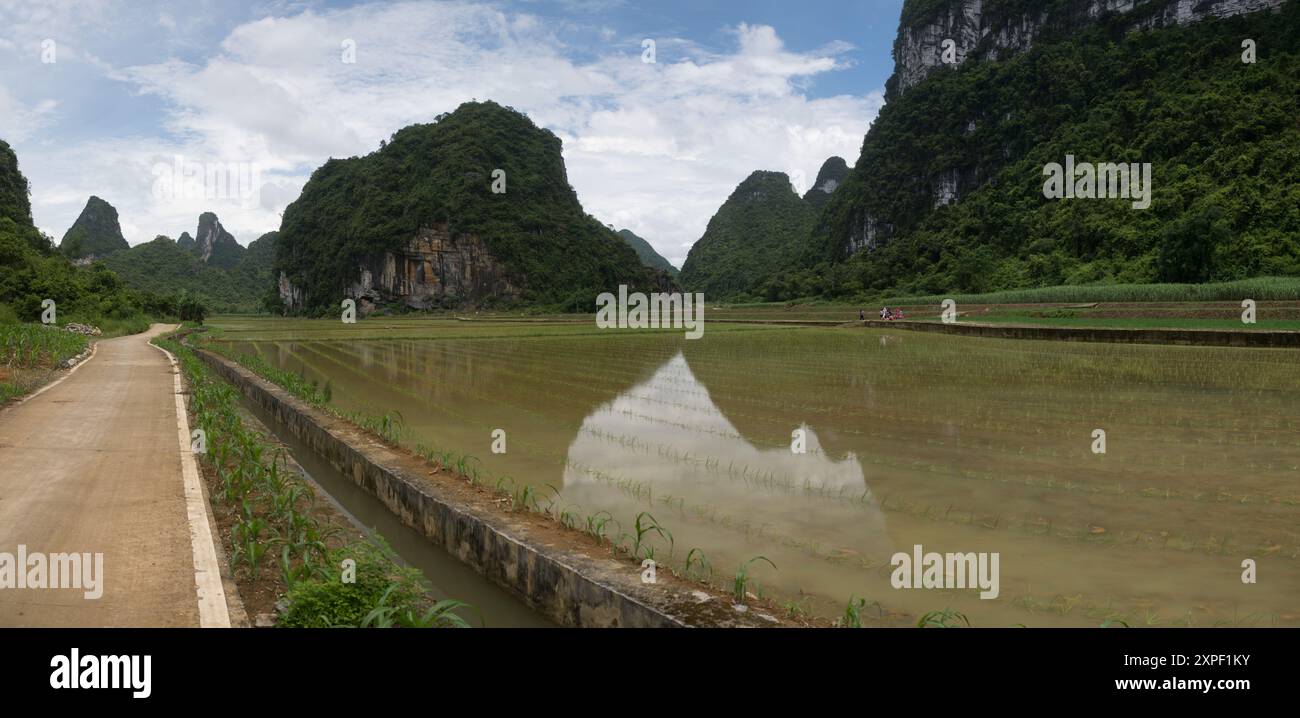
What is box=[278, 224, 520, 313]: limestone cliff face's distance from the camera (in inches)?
2916

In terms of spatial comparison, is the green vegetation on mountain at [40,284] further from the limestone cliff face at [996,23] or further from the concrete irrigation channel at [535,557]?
the limestone cliff face at [996,23]

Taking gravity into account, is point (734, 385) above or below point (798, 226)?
below

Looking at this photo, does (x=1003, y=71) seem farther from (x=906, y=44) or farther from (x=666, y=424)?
(x=666, y=424)

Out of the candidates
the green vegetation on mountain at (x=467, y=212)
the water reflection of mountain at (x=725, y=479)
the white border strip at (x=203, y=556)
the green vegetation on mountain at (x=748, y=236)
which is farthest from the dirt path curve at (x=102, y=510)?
the green vegetation on mountain at (x=748, y=236)

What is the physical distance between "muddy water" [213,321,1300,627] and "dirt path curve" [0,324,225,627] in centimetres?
229

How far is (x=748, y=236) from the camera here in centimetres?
12912

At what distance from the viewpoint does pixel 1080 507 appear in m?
4.90

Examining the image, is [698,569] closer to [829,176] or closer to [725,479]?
[725,479]

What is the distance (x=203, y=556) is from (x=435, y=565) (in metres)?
1.31

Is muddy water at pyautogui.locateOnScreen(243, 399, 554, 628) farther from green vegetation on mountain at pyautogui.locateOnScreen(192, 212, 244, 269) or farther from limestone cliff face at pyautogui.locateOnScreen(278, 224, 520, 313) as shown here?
green vegetation on mountain at pyautogui.locateOnScreen(192, 212, 244, 269)

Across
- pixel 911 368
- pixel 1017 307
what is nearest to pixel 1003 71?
pixel 1017 307

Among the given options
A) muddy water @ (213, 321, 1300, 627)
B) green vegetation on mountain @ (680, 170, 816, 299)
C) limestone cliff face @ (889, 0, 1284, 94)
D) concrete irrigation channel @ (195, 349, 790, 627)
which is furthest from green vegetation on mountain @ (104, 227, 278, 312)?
limestone cliff face @ (889, 0, 1284, 94)
